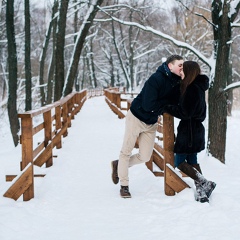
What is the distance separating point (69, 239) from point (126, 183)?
1.54 meters

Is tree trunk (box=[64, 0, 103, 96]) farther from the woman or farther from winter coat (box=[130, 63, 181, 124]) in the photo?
the woman

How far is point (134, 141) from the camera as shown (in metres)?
5.14

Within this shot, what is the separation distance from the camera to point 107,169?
7141 millimetres

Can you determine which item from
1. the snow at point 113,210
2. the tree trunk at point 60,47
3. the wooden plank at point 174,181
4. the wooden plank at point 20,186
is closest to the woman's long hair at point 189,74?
the wooden plank at point 174,181

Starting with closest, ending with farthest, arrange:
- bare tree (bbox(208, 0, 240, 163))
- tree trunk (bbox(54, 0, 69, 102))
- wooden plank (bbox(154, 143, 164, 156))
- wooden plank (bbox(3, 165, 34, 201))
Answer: wooden plank (bbox(3, 165, 34, 201)) → wooden plank (bbox(154, 143, 164, 156)) → bare tree (bbox(208, 0, 240, 163)) → tree trunk (bbox(54, 0, 69, 102))

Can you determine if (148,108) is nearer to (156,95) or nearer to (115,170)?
(156,95)

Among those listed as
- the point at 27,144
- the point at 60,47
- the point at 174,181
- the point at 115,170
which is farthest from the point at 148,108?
the point at 60,47

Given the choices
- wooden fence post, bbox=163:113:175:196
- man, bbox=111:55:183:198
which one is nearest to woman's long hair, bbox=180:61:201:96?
man, bbox=111:55:183:198

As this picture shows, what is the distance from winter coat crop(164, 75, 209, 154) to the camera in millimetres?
4473

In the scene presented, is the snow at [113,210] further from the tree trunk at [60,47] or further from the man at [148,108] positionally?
the tree trunk at [60,47]

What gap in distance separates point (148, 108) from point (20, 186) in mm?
1840

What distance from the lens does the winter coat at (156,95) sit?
4.68m

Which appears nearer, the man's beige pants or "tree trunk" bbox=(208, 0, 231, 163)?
the man's beige pants

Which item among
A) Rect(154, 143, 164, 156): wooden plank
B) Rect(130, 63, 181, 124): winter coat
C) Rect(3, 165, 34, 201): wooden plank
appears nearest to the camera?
Rect(130, 63, 181, 124): winter coat
